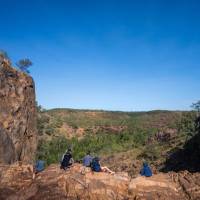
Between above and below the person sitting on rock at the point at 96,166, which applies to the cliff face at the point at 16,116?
above

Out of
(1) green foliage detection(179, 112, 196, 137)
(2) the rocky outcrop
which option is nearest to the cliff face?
(2) the rocky outcrop

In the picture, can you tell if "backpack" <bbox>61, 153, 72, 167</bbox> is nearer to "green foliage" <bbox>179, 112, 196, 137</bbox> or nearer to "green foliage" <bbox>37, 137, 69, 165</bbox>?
"green foliage" <bbox>37, 137, 69, 165</bbox>

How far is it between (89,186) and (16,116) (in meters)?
13.8

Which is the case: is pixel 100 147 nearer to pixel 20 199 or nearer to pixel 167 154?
pixel 167 154

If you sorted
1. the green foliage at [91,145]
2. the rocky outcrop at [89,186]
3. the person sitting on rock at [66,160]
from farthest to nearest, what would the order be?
the green foliage at [91,145] < the person sitting on rock at [66,160] < the rocky outcrop at [89,186]

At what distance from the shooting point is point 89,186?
660 inches

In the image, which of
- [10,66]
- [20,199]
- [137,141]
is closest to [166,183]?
[20,199]

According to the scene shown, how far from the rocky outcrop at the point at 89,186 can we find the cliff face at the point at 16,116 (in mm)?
4608

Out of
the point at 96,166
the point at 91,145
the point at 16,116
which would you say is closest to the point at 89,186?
the point at 96,166

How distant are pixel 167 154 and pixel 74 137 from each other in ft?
98.0

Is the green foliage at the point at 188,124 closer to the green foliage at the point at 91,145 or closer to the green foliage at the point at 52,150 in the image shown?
the green foliage at the point at 91,145

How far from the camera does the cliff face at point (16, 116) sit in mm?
24478

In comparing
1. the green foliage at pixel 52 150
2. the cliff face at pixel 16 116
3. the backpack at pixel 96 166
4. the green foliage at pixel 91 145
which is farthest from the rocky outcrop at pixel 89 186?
the green foliage at pixel 91 145

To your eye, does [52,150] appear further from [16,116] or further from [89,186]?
[89,186]
